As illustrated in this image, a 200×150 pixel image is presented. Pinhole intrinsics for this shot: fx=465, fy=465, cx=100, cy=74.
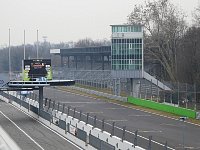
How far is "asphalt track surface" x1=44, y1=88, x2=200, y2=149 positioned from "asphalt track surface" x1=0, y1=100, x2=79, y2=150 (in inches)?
250

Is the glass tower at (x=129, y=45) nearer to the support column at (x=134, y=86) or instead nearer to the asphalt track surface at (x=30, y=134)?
the support column at (x=134, y=86)

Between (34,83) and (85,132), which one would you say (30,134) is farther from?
(34,83)

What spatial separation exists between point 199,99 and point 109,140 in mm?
26540

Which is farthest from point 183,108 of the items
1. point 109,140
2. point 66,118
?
point 109,140

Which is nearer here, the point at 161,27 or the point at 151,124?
the point at 151,124

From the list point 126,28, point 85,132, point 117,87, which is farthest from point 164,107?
point 85,132

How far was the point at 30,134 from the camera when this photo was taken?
3869 cm

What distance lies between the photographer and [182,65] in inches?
2753

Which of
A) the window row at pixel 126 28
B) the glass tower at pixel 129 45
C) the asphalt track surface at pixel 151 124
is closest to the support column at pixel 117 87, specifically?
the glass tower at pixel 129 45

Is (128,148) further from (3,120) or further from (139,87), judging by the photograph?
(139,87)

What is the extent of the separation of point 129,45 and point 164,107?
54.5 ft

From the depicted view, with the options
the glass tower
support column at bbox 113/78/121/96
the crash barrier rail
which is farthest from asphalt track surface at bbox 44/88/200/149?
the glass tower

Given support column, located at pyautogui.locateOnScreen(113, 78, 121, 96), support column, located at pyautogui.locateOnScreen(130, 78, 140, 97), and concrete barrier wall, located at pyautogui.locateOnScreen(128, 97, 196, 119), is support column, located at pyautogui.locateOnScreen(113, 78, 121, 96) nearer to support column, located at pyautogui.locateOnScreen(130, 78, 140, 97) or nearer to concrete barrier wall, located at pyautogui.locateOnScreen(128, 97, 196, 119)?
support column, located at pyautogui.locateOnScreen(130, 78, 140, 97)

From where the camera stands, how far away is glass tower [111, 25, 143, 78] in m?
69.2
